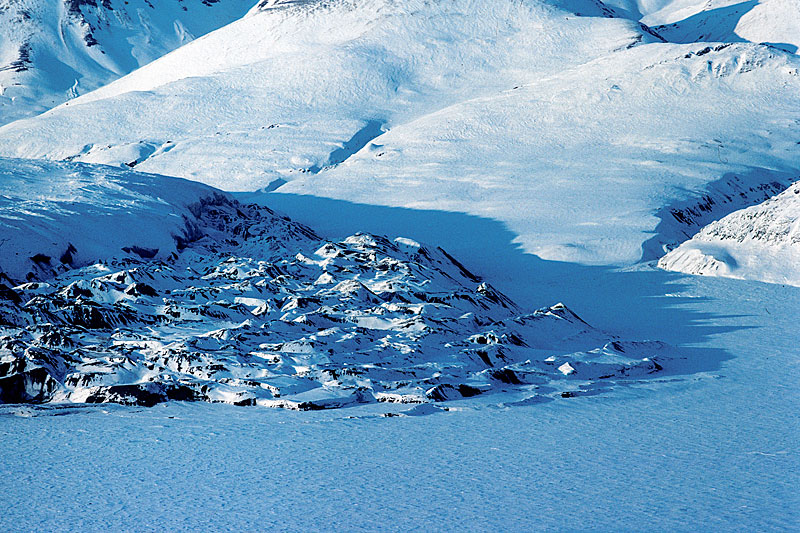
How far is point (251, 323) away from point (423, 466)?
7.15 m

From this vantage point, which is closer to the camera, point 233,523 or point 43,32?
point 233,523

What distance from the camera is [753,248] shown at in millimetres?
26000

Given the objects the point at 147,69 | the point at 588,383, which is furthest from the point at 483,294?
the point at 147,69

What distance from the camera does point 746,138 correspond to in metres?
44.7

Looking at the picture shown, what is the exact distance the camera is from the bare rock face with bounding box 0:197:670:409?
11914mm

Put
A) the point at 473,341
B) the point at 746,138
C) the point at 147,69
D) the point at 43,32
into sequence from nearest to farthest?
the point at 473,341 → the point at 746,138 → the point at 147,69 → the point at 43,32

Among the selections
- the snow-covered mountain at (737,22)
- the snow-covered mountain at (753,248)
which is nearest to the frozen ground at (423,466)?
the snow-covered mountain at (753,248)

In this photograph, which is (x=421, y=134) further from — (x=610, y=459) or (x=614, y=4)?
(x=614, y=4)

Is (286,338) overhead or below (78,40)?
below

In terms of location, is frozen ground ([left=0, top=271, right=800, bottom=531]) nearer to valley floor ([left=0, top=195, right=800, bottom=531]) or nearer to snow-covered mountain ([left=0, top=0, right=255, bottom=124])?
valley floor ([left=0, top=195, right=800, bottom=531])

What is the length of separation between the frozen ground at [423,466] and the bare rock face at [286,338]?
69 cm

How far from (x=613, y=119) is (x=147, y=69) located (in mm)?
44996

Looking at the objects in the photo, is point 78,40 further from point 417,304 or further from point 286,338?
point 286,338

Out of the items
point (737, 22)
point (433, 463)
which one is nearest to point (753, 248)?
point (433, 463)
